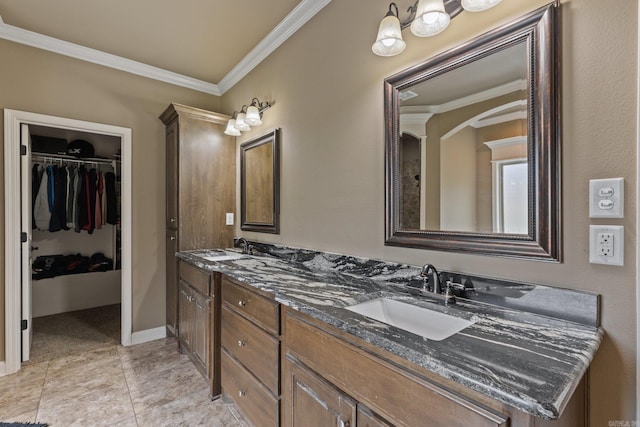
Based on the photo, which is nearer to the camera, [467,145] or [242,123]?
[467,145]

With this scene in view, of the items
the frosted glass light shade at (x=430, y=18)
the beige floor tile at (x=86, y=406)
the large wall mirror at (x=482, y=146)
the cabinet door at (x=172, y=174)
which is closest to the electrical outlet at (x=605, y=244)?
the large wall mirror at (x=482, y=146)

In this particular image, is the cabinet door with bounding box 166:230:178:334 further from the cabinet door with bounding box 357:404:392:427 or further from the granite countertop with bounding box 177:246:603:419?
the cabinet door with bounding box 357:404:392:427

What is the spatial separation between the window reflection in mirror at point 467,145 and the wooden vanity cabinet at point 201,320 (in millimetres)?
1351

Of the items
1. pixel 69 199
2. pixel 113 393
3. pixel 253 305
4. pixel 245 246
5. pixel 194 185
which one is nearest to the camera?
pixel 253 305

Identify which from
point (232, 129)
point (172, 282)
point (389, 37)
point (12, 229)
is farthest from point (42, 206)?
point (389, 37)

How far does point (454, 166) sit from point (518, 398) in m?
0.94

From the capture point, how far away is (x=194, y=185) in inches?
109

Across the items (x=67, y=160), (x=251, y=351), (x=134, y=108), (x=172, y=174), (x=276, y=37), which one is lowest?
(x=251, y=351)

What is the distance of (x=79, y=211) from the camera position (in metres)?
3.58

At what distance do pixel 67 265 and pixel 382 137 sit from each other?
415cm

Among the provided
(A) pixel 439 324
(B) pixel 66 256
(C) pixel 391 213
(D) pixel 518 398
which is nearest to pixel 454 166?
(C) pixel 391 213

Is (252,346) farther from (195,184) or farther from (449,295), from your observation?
(195,184)

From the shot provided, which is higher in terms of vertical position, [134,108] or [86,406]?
[134,108]

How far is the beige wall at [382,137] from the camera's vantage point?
0.89m
